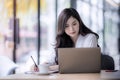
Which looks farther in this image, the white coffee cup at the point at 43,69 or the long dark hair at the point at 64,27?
the long dark hair at the point at 64,27

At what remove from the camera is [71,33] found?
110 inches

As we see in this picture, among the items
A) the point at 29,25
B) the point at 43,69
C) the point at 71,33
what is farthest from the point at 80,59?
the point at 29,25

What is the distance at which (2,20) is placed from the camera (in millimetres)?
5203

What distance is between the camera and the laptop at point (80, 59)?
213 centimetres

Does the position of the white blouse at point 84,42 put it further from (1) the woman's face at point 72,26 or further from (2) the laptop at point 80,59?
(2) the laptop at point 80,59

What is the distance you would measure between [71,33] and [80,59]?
694 mm

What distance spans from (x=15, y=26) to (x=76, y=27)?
2643 mm

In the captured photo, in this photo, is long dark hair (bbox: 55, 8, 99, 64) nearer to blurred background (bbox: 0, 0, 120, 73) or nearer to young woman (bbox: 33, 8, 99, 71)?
young woman (bbox: 33, 8, 99, 71)

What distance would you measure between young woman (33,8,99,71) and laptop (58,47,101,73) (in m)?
0.65

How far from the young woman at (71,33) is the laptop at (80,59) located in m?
0.65

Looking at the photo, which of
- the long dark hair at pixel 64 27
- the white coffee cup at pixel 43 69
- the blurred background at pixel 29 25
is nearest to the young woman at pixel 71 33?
the long dark hair at pixel 64 27

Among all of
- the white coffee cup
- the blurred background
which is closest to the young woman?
the white coffee cup

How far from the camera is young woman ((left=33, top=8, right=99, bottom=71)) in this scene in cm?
280

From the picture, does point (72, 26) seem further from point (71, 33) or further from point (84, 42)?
point (84, 42)
